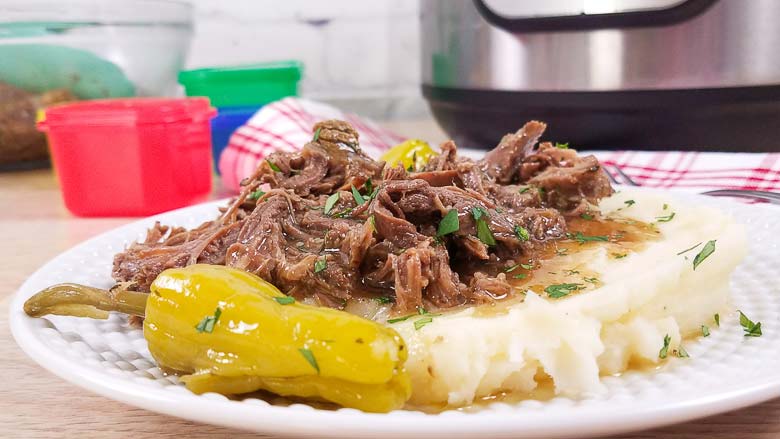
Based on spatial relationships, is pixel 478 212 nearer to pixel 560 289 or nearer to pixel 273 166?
pixel 560 289

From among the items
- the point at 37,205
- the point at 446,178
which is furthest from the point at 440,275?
the point at 37,205

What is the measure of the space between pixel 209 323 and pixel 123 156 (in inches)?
117

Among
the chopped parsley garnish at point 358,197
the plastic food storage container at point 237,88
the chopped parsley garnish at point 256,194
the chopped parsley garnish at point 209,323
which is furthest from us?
the plastic food storage container at point 237,88

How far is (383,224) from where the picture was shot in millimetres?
2500

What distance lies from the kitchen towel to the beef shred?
4.64 feet

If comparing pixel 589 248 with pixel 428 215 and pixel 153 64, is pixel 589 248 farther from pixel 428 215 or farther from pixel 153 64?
pixel 153 64

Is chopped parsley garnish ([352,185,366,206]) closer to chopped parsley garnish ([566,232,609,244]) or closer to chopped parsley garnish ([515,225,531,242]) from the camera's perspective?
chopped parsley garnish ([515,225,531,242])

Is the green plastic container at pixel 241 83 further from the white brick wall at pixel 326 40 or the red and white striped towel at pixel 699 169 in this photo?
the red and white striped towel at pixel 699 169

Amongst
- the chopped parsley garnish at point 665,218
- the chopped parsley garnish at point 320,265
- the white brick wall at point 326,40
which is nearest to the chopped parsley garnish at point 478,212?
the chopped parsley garnish at point 320,265

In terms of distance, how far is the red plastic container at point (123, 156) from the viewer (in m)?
4.59

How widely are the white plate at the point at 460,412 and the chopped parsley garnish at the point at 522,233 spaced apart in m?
0.64

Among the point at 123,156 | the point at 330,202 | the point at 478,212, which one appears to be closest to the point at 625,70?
the point at 478,212

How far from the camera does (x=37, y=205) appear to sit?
5305 millimetres

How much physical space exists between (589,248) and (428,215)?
60 cm
